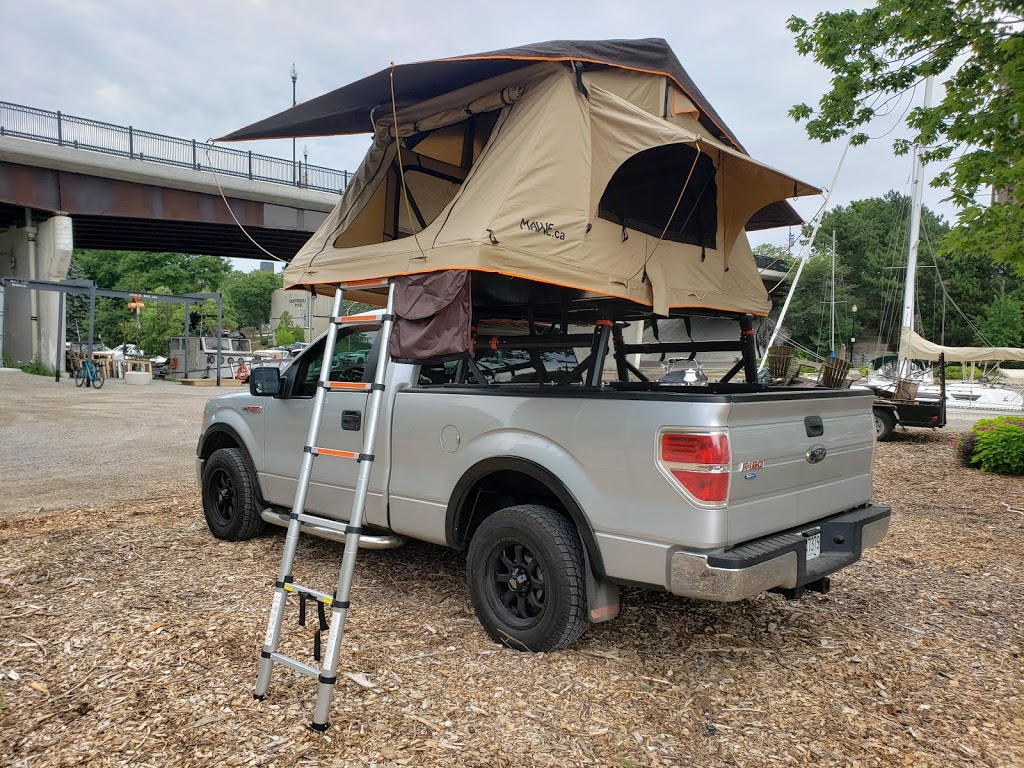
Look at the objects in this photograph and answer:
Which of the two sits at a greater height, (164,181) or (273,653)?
(164,181)

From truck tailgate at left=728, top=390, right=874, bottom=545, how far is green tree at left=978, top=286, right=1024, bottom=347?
A: 2145 inches

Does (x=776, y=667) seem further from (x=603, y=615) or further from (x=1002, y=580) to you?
(x=1002, y=580)

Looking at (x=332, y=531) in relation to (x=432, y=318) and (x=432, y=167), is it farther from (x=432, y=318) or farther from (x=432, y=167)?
(x=432, y=167)

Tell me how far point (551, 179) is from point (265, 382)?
261 centimetres

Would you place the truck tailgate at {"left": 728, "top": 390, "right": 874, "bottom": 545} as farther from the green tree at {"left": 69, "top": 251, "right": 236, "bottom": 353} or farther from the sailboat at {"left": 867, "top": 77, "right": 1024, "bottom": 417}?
the green tree at {"left": 69, "top": 251, "right": 236, "bottom": 353}

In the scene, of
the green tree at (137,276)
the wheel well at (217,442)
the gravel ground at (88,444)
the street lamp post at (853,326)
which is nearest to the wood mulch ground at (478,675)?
→ the wheel well at (217,442)

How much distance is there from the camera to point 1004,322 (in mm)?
49688

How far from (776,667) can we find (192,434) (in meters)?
12.4

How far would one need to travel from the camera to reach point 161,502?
24.1ft

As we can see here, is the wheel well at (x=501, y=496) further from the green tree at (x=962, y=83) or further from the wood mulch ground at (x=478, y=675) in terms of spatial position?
the green tree at (x=962, y=83)

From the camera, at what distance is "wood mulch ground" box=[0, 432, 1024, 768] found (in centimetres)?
288

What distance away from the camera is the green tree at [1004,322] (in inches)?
1954

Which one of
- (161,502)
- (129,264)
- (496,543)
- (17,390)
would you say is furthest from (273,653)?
(129,264)

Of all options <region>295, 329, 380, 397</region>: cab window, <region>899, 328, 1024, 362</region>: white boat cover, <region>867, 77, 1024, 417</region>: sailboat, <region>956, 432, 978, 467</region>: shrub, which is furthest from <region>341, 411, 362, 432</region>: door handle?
<region>899, 328, 1024, 362</region>: white boat cover
